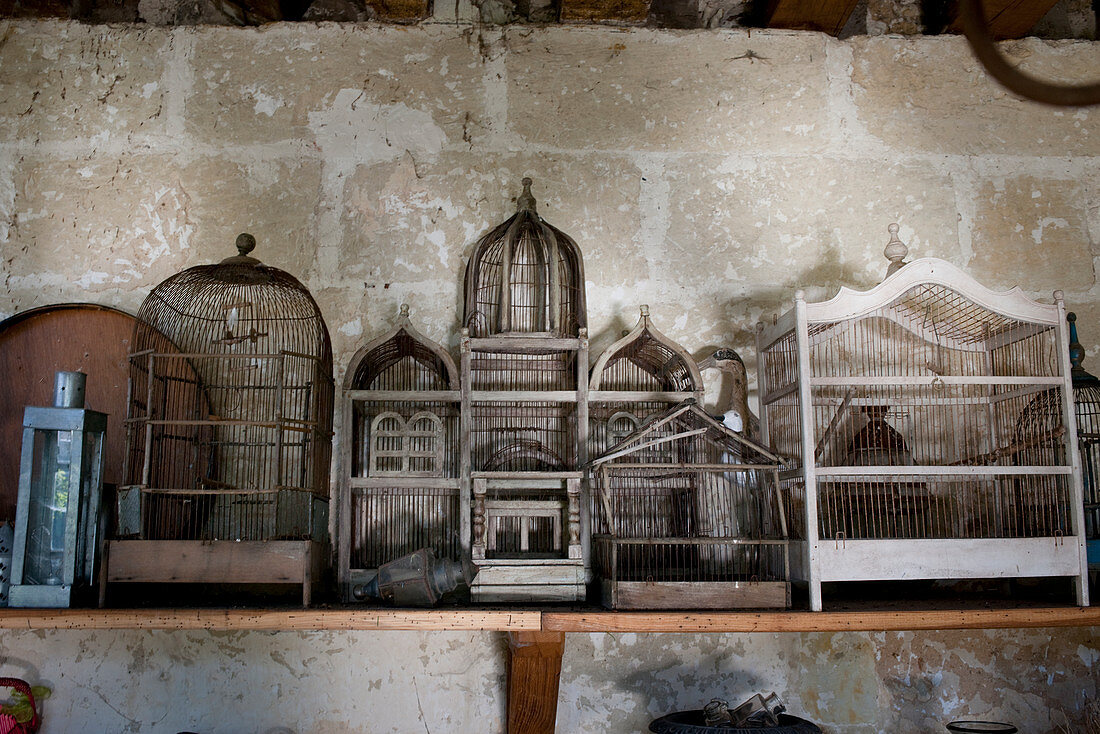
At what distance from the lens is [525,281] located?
2990mm

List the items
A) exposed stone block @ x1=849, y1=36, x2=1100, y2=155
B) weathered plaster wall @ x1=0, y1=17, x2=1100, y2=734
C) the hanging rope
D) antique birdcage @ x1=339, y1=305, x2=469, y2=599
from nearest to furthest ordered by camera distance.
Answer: the hanging rope → antique birdcage @ x1=339, y1=305, x2=469, y2=599 → weathered plaster wall @ x1=0, y1=17, x2=1100, y2=734 → exposed stone block @ x1=849, y1=36, x2=1100, y2=155

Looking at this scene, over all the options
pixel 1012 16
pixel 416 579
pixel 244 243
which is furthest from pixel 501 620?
pixel 1012 16

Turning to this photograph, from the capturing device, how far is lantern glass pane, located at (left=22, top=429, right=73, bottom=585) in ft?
7.96

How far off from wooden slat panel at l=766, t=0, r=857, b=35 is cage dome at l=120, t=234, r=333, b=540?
1.81 meters

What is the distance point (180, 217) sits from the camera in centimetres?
305

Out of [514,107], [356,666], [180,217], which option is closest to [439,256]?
[514,107]

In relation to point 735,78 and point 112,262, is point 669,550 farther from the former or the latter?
point 112,262

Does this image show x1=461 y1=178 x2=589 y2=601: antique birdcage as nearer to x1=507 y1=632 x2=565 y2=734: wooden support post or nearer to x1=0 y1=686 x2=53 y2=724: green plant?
x1=507 y1=632 x2=565 y2=734: wooden support post

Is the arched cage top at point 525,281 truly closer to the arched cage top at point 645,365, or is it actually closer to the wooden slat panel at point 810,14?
the arched cage top at point 645,365

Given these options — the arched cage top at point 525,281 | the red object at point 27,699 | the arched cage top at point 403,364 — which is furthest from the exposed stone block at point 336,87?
the red object at point 27,699

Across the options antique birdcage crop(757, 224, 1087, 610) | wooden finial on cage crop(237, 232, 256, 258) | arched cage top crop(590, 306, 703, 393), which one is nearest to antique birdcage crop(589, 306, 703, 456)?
arched cage top crop(590, 306, 703, 393)

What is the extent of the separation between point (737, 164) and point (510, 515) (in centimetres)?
142

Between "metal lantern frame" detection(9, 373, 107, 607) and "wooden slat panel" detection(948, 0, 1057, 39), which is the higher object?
"wooden slat panel" detection(948, 0, 1057, 39)

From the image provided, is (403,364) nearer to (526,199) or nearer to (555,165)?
(526,199)
